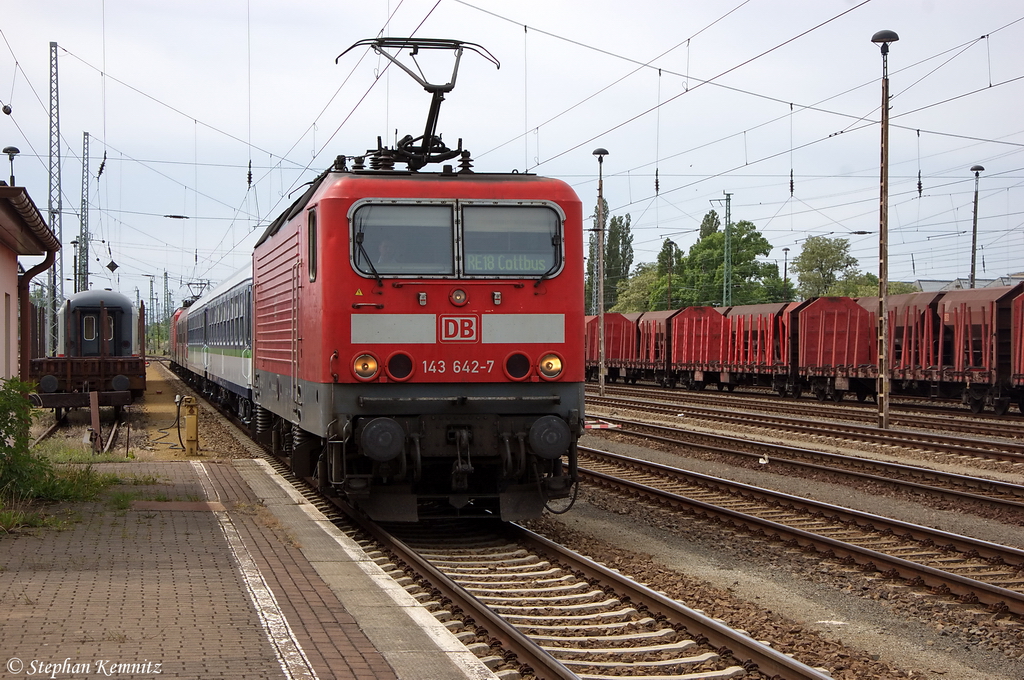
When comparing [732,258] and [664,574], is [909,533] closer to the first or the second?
[664,574]

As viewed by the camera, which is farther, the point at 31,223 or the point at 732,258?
the point at 732,258

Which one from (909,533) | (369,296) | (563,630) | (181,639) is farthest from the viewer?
(909,533)

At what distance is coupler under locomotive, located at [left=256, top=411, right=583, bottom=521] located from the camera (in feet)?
28.8

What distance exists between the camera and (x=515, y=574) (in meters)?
8.12

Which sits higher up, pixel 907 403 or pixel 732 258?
pixel 732 258

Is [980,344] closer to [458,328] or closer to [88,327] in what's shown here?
[458,328]

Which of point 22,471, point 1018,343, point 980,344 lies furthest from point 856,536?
point 980,344

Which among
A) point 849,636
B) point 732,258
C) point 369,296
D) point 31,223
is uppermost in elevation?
point 732,258

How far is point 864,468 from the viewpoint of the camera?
1498cm

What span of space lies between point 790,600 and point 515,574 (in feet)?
6.91

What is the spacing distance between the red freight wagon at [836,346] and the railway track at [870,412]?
1104 mm

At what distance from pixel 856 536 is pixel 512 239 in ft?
14.7

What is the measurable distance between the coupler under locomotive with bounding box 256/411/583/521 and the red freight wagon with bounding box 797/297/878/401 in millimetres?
22436

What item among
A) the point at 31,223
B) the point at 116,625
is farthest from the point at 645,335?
the point at 116,625
